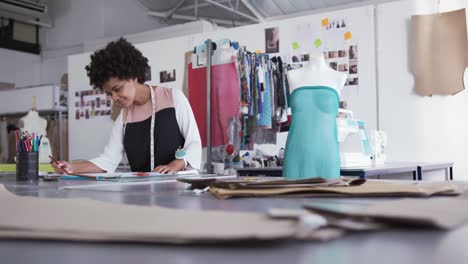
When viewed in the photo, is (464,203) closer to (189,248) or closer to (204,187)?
(189,248)

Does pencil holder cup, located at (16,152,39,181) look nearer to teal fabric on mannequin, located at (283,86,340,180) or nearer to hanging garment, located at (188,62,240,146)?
teal fabric on mannequin, located at (283,86,340,180)

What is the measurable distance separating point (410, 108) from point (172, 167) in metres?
2.40

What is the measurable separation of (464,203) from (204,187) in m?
0.50

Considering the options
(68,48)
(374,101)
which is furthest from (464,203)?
(68,48)

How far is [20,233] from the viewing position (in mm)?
431

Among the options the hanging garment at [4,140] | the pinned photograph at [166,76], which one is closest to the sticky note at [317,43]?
the pinned photograph at [166,76]

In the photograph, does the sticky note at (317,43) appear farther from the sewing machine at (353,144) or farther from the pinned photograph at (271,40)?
the sewing machine at (353,144)

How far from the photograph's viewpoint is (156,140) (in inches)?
92.5

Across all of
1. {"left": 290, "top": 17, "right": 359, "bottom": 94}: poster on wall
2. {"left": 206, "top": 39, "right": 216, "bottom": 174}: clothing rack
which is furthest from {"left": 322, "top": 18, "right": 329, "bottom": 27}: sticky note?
{"left": 206, "top": 39, "right": 216, "bottom": 174}: clothing rack

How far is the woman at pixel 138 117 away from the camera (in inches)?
91.7

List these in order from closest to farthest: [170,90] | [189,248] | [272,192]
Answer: [189,248]
[272,192]
[170,90]

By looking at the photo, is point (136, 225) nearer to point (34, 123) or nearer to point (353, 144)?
point (353, 144)

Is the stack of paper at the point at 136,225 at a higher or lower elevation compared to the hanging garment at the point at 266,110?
lower

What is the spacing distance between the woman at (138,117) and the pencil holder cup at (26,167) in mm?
696
